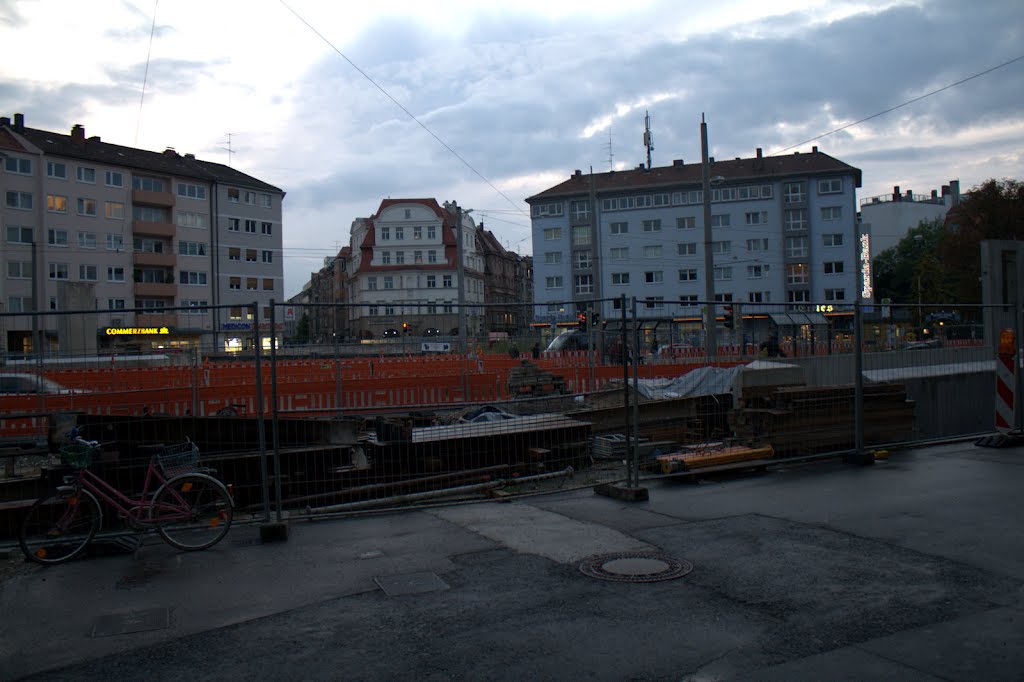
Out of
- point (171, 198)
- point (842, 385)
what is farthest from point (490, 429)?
point (171, 198)

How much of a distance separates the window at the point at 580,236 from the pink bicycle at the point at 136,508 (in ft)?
245

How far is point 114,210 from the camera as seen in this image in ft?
208

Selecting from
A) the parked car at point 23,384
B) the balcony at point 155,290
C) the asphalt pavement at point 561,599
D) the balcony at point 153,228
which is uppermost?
the balcony at point 153,228

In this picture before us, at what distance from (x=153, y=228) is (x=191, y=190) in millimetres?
Answer: 5098

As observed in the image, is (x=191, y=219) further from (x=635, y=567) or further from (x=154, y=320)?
(x=635, y=567)

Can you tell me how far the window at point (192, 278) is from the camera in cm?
6731

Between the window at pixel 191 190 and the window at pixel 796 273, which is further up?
the window at pixel 191 190

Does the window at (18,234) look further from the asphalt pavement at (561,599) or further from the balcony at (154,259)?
the asphalt pavement at (561,599)

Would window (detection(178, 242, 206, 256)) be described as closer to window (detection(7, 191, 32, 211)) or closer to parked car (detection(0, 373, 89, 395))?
window (detection(7, 191, 32, 211))

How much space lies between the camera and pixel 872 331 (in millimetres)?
12352

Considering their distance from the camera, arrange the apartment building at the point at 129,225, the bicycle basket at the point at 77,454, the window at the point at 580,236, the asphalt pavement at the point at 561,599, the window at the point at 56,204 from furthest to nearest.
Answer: the window at the point at 580,236, the window at the point at 56,204, the apartment building at the point at 129,225, the bicycle basket at the point at 77,454, the asphalt pavement at the point at 561,599

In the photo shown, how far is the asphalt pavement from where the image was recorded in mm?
4523

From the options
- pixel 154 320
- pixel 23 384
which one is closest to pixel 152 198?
pixel 154 320

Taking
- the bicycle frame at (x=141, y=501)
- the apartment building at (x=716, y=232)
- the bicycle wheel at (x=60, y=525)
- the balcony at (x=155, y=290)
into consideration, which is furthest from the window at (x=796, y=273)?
the bicycle wheel at (x=60, y=525)
